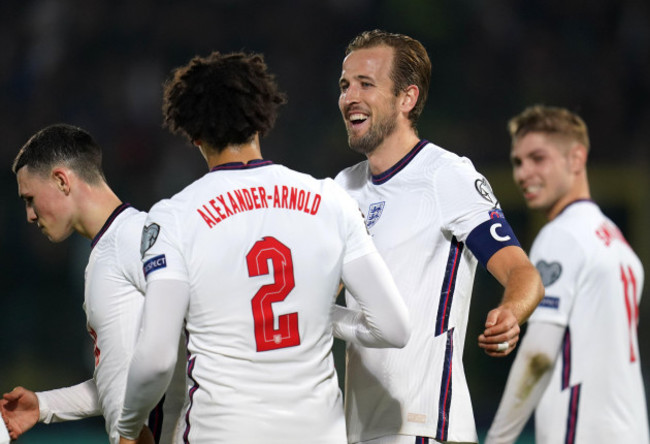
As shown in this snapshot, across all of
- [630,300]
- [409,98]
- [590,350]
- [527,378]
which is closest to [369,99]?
[409,98]

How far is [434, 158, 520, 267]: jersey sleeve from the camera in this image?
290 cm

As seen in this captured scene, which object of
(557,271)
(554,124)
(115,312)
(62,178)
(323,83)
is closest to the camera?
(115,312)

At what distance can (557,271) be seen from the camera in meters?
4.28

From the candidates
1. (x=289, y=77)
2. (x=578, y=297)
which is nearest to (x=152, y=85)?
(x=289, y=77)

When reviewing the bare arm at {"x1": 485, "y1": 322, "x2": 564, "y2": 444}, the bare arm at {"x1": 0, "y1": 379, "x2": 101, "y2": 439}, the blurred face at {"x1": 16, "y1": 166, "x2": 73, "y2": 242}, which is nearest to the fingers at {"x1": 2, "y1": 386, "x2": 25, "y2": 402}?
the bare arm at {"x1": 0, "y1": 379, "x2": 101, "y2": 439}

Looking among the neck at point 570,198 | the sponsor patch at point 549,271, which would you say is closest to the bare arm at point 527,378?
the sponsor patch at point 549,271

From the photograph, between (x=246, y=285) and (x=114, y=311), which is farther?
(x=114, y=311)

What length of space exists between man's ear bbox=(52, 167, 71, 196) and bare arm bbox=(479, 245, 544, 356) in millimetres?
1566

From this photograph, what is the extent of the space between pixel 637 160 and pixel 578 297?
18.6ft

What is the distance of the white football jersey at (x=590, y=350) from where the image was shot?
13.8ft

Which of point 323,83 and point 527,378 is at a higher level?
point 323,83

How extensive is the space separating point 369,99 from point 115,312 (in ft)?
4.09

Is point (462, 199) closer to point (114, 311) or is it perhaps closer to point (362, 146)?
point (362, 146)

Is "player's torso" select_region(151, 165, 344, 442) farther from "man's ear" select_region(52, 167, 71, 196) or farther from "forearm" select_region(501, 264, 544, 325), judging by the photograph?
"man's ear" select_region(52, 167, 71, 196)
